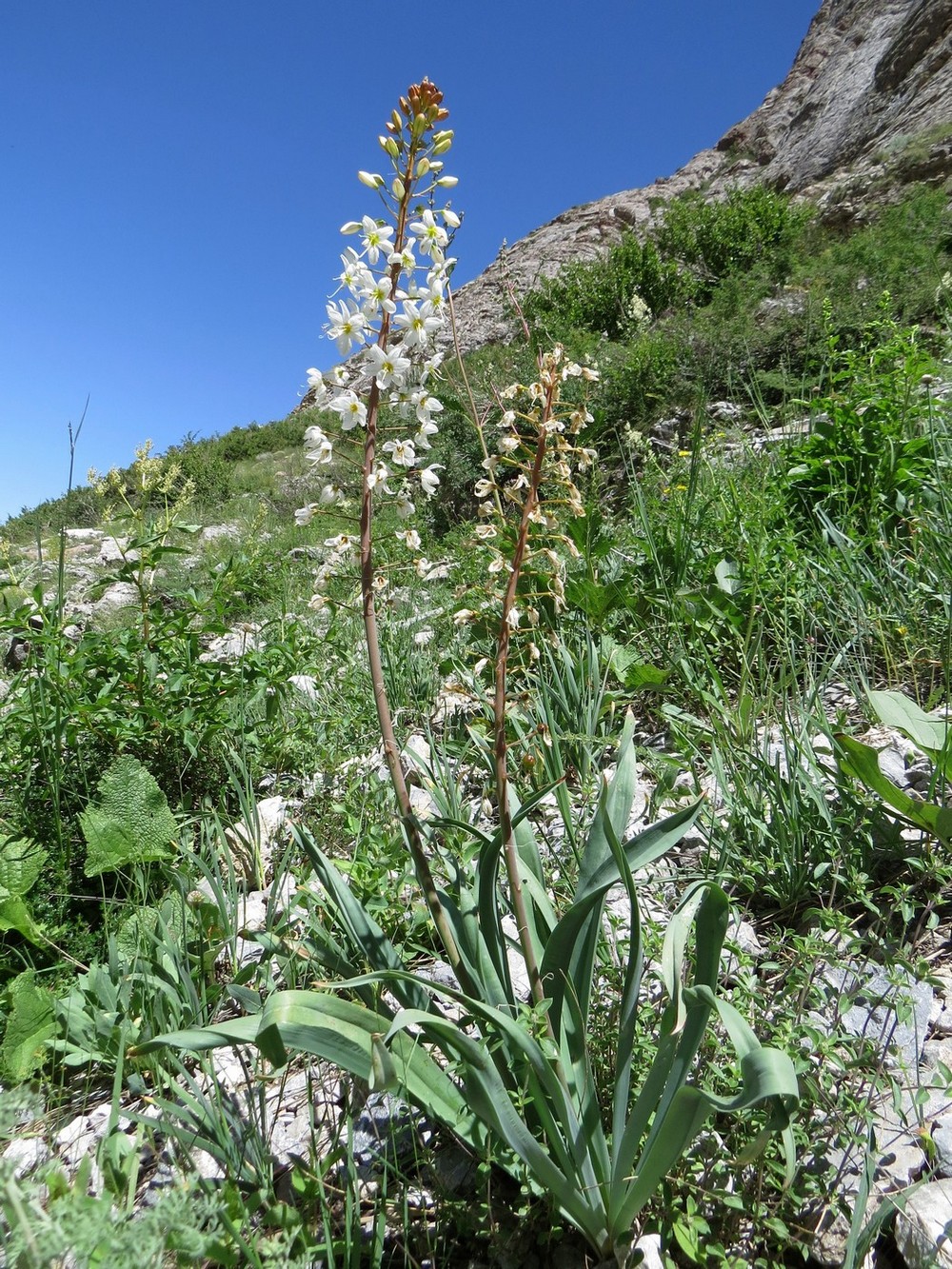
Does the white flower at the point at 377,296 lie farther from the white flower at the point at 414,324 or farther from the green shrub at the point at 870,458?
the green shrub at the point at 870,458

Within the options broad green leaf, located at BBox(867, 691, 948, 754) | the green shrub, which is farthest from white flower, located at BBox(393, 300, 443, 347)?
the green shrub

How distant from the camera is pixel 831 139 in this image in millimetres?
21484

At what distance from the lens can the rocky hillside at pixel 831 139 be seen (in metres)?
15.8

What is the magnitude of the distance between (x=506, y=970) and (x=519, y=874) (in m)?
0.19

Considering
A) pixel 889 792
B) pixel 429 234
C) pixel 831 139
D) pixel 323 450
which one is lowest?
pixel 889 792

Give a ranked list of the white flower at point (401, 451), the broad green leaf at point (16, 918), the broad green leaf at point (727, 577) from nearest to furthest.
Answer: the white flower at point (401, 451)
the broad green leaf at point (16, 918)
the broad green leaf at point (727, 577)

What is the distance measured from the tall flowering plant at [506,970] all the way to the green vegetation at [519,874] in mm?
10

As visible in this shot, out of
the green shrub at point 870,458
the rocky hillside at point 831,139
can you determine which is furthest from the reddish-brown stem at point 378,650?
the rocky hillside at point 831,139

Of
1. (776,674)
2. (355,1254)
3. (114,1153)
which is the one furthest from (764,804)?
(114,1153)

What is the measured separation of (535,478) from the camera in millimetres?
1459

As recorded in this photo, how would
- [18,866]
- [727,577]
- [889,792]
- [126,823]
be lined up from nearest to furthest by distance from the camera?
[889,792], [18,866], [126,823], [727,577]

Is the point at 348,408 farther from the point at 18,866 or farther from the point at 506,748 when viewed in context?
the point at 18,866

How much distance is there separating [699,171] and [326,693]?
131 ft

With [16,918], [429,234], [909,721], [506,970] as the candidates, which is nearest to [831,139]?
[909,721]
